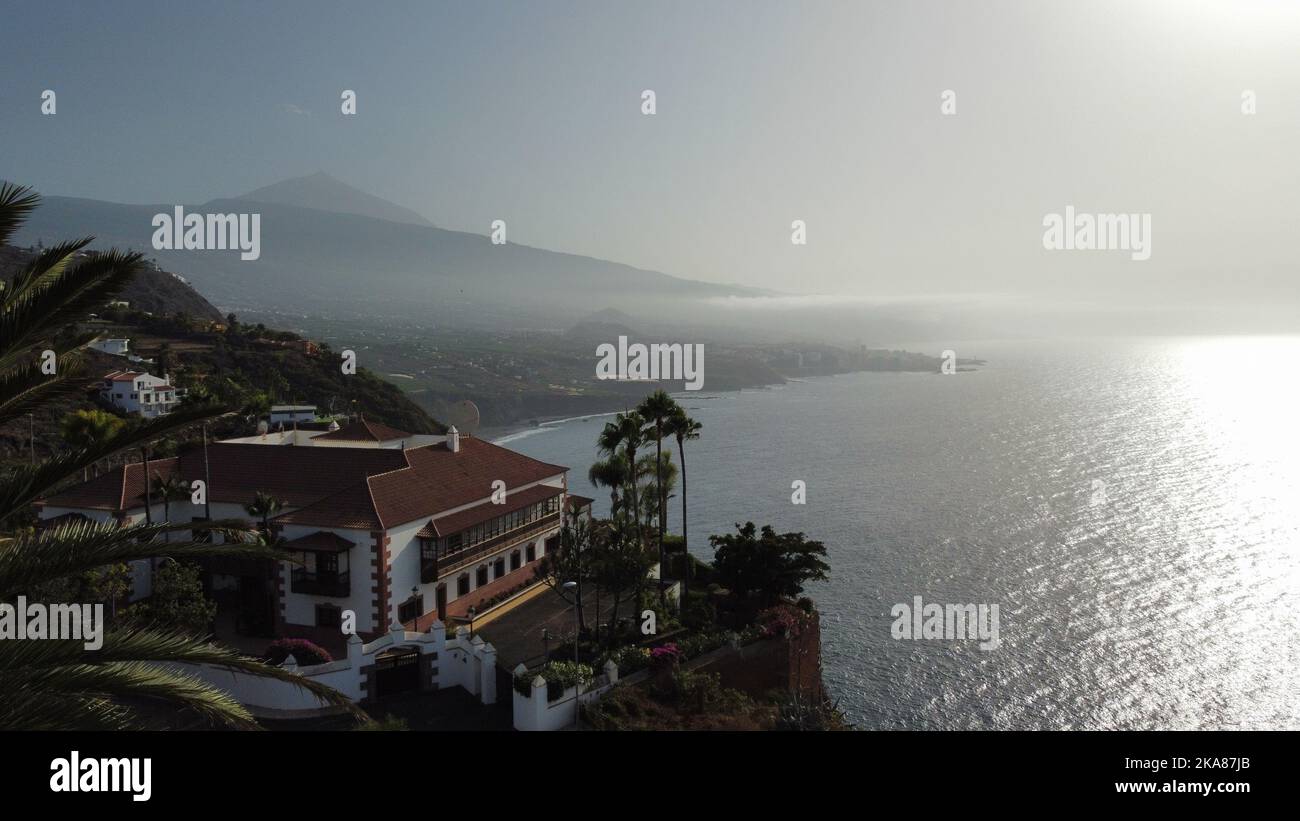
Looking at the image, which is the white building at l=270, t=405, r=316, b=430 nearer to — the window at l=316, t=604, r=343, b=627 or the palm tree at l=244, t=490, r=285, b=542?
the palm tree at l=244, t=490, r=285, b=542

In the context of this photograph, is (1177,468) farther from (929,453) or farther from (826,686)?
(826,686)

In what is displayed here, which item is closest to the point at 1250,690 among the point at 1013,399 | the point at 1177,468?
the point at 1177,468

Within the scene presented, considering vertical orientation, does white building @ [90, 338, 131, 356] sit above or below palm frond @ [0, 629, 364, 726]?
above

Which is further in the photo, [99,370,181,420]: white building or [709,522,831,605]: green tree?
[99,370,181,420]: white building

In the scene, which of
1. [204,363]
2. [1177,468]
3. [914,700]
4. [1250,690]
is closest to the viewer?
[914,700]

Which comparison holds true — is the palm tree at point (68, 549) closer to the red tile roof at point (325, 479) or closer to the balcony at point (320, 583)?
the balcony at point (320, 583)

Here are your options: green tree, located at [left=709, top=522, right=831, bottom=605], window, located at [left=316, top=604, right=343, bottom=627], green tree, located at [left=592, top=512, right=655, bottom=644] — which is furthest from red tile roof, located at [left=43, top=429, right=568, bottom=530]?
green tree, located at [left=709, top=522, right=831, bottom=605]
